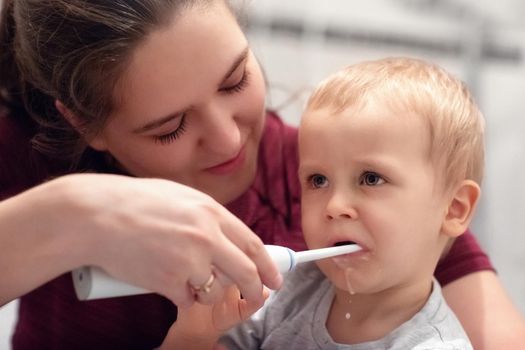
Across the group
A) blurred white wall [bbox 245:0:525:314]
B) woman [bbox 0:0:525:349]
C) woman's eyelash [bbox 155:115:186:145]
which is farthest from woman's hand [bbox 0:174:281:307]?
blurred white wall [bbox 245:0:525:314]

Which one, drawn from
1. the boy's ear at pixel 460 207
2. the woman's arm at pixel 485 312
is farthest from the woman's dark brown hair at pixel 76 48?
the woman's arm at pixel 485 312

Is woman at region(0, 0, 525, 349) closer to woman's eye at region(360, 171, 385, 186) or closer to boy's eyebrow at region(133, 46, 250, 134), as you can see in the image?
boy's eyebrow at region(133, 46, 250, 134)

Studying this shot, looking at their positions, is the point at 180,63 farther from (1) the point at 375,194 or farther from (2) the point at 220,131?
(1) the point at 375,194

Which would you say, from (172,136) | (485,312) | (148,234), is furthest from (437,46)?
(148,234)

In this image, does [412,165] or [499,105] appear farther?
[499,105]

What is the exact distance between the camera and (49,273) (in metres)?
0.74

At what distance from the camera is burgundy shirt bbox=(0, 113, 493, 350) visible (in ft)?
3.46

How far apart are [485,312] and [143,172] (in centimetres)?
47

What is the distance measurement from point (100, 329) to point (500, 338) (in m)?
0.53

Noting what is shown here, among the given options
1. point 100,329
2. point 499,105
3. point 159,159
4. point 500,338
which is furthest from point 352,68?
point 499,105

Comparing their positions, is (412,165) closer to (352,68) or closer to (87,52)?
(352,68)

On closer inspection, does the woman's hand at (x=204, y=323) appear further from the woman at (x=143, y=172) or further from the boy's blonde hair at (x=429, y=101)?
the boy's blonde hair at (x=429, y=101)

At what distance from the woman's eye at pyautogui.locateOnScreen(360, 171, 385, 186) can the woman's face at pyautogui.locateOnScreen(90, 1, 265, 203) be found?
17 centimetres

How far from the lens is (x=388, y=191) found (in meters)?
0.83
